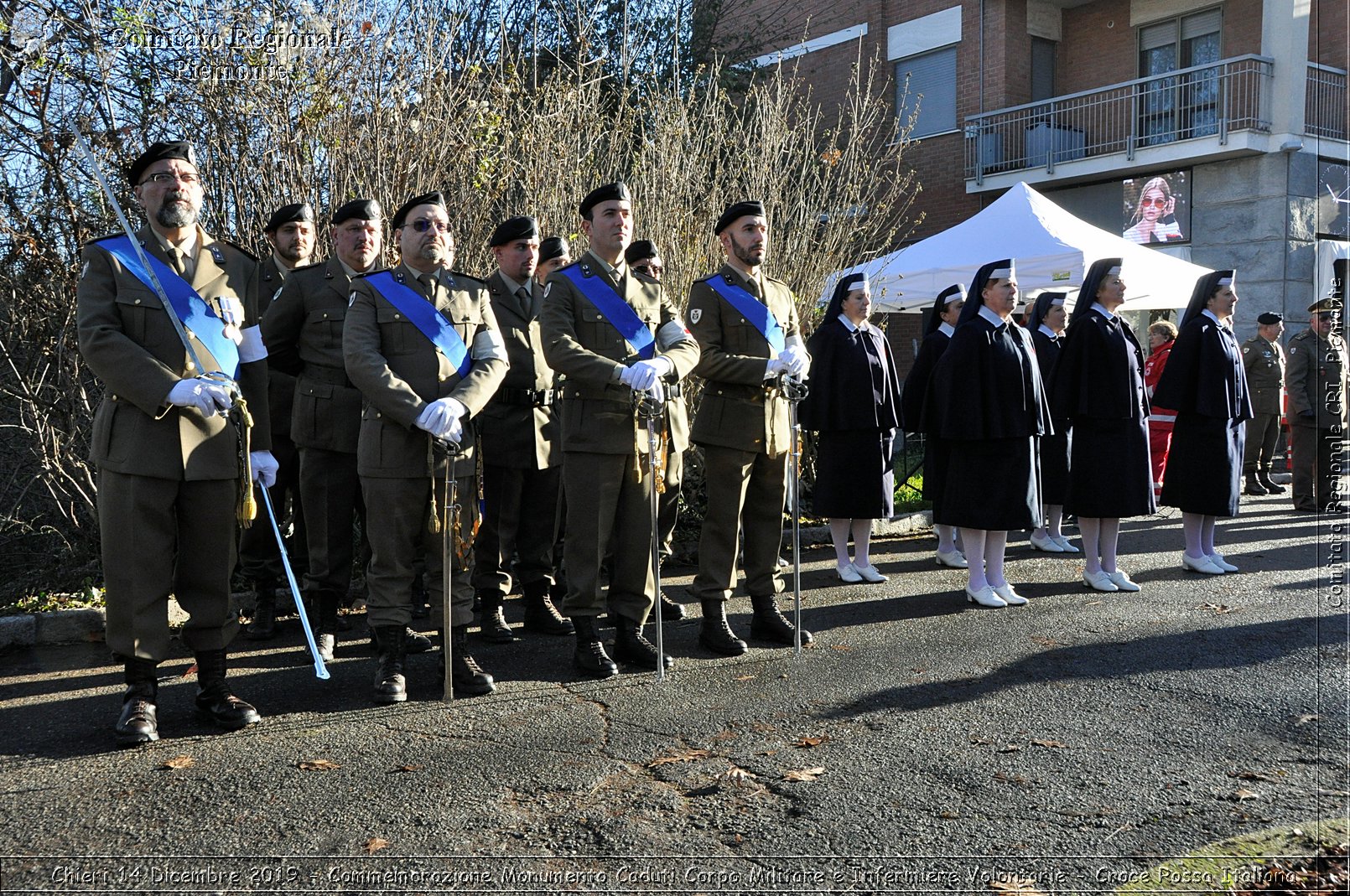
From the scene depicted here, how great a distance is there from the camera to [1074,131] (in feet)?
65.8

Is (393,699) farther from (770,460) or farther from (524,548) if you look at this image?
(770,460)

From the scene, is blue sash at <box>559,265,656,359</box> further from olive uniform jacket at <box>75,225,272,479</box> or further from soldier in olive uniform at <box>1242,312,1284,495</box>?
soldier in olive uniform at <box>1242,312,1284,495</box>

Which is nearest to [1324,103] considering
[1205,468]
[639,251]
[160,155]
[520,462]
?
[1205,468]

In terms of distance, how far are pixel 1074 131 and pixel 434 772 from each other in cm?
1896

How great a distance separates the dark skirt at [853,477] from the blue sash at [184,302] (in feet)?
14.2

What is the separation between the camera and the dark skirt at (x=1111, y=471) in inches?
296

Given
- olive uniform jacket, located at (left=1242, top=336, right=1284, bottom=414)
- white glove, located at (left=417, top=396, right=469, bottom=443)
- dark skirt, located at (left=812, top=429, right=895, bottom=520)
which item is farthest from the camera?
olive uniform jacket, located at (left=1242, top=336, right=1284, bottom=414)

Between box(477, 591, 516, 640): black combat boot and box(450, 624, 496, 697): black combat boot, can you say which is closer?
box(450, 624, 496, 697): black combat boot

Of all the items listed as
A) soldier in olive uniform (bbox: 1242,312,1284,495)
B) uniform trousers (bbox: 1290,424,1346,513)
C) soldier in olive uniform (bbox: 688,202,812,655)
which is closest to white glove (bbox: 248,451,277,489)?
soldier in olive uniform (bbox: 688,202,812,655)

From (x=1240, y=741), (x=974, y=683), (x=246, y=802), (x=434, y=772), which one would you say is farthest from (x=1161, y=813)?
(x=246, y=802)

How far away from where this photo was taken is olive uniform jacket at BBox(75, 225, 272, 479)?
435cm

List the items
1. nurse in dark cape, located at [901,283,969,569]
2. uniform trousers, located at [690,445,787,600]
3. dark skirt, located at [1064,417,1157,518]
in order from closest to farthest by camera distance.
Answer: uniform trousers, located at [690,445,787,600] < dark skirt, located at [1064,417,1157,518] < nurse in dark cape, located at [901,283,969,569]

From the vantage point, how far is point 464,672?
515 cm

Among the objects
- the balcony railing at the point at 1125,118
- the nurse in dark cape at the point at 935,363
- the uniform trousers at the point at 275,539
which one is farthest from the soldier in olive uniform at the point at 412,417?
the balcony railing at the point at 1125,118
